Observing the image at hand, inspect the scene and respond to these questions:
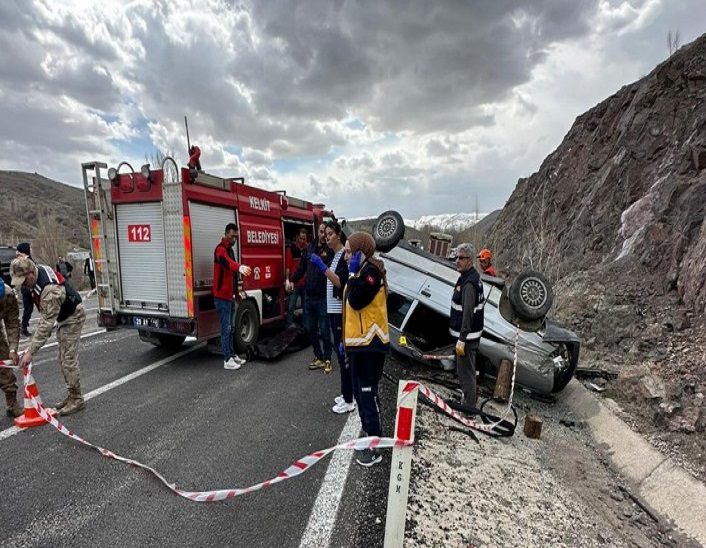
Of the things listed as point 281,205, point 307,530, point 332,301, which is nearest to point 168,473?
point 307,530

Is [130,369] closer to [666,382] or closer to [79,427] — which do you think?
[79,427]

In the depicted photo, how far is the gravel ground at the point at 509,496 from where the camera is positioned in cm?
261

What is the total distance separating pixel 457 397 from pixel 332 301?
6.53 feet

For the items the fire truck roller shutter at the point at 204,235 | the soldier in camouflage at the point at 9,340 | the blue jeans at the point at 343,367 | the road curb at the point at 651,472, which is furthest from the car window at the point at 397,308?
the soldier in camouflage at the point at 9,340

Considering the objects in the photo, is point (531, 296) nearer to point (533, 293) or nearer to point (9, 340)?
point (533, 293)

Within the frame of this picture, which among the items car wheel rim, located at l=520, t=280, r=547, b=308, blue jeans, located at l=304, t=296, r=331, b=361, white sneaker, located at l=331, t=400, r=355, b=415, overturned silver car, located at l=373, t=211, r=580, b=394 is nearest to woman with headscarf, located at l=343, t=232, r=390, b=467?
white sneaker, located at l=331, t=400, r=355, b=415

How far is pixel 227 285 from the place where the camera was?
5.68 m

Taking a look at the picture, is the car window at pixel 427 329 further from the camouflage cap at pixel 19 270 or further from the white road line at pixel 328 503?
the camouflage cap at pixel 19 270

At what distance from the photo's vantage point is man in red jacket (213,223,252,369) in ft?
18.4

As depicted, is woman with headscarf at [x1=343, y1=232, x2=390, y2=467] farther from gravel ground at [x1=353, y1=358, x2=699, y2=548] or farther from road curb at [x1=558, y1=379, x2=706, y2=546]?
road curb at [x1=558, y1=379, x2=706, y2=546]

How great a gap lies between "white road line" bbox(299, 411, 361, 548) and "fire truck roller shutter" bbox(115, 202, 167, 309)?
3777 mm

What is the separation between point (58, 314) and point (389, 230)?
447cm

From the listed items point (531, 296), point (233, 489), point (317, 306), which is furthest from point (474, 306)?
point (233, 489)

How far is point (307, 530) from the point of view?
2490 mm
